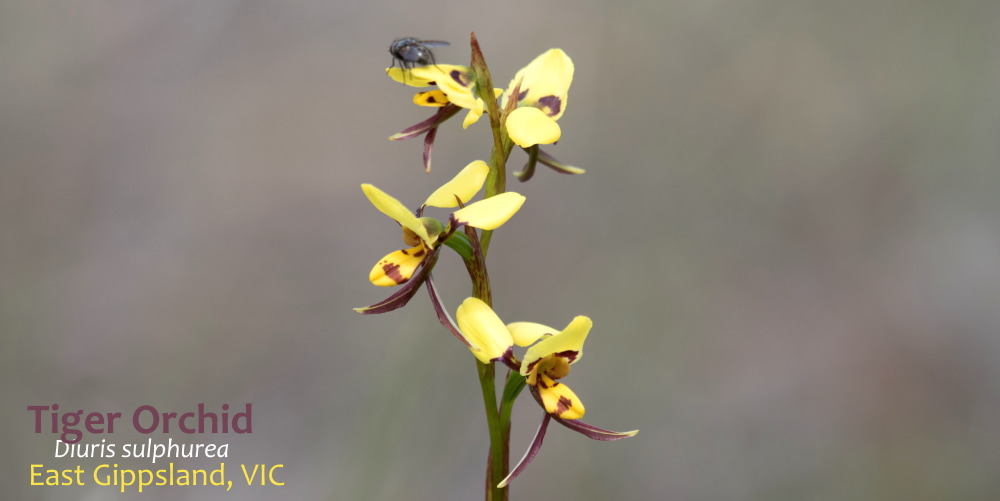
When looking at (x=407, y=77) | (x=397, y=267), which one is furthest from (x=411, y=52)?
(x=397, y=267)

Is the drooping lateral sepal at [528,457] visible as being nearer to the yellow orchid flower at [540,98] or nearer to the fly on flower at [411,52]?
the yellow orchid flower at [540,98]

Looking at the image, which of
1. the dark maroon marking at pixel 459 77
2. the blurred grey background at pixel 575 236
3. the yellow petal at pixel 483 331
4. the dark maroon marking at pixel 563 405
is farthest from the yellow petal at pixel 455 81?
the blurred grey background at pixel 575 236

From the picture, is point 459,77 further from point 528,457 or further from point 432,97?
point 528,457


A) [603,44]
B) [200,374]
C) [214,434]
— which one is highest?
[603,44]

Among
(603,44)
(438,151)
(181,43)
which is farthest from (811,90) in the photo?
(181,43)

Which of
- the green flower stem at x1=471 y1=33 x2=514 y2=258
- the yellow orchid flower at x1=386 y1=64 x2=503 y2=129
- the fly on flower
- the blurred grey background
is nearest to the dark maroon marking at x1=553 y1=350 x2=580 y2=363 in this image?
the green flower stem at x1=471 y1=33 x2=514 y2=258

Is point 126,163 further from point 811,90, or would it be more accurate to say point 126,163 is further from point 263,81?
point 811,90

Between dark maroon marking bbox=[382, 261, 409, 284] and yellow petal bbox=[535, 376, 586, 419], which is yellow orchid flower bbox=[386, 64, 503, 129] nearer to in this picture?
dark maroon marking bbox=[382, 261, 409, 284]
